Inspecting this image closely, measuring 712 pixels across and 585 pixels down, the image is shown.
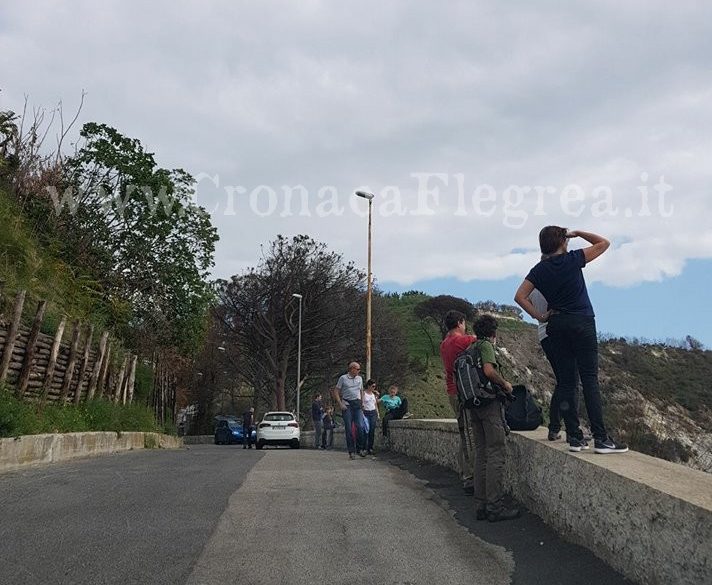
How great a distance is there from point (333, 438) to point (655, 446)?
566 inches

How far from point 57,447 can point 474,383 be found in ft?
26.9

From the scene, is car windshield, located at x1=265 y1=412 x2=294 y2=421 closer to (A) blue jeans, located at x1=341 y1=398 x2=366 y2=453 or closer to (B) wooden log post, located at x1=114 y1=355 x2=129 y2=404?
(B) wooden log post, located at x1=114 y1=355 x2=129 y2=404

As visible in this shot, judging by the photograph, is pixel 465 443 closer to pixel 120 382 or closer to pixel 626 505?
pixel 626 505

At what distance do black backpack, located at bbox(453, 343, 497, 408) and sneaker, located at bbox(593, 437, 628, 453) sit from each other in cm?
99

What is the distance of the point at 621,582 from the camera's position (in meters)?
3.85

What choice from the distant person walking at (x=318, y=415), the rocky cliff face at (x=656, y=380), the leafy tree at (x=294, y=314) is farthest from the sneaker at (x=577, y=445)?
the leafy tree at (x=294, y=314)

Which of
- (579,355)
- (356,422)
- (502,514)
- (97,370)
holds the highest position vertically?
(97,370)

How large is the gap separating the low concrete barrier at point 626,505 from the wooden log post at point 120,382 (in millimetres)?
13768

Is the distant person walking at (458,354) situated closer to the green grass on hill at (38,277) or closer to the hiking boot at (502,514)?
the hiking boot at (502,514)

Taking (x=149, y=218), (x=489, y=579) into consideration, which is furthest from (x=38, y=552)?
(x=149, y=218)

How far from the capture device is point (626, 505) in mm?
3885

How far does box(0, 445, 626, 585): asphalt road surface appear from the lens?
4.23m

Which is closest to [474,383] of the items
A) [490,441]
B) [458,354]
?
[490,441]

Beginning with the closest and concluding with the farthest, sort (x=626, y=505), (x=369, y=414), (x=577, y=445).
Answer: (x=626, y=505) → (x=577, y=445) → (x=369, y=414)
